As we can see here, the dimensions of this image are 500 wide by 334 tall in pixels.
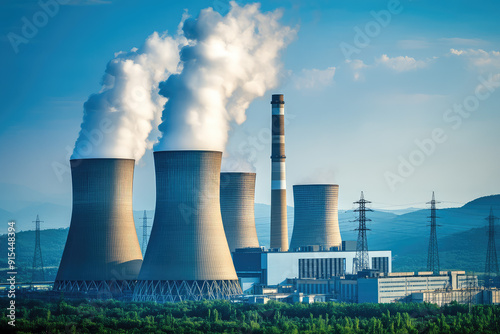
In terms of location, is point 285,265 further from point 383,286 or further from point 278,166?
point 278,166

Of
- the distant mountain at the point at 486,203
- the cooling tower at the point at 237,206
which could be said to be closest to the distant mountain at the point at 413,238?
the distant mountain at the point at 486,203

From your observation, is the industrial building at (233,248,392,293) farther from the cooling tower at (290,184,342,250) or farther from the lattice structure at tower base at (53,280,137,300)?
the lattice structure at tower base at (53,280,137,300)

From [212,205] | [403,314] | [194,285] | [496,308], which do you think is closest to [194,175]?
[212,205]

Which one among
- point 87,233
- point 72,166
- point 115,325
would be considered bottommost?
point 115,325

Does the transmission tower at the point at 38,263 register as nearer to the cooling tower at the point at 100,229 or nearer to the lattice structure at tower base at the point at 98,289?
the lattice structure at tower base at the point at 98,289

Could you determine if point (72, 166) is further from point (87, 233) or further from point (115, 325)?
point (115, 325)

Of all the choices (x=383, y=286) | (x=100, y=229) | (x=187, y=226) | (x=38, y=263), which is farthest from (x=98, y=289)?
(x=38, y=263)
